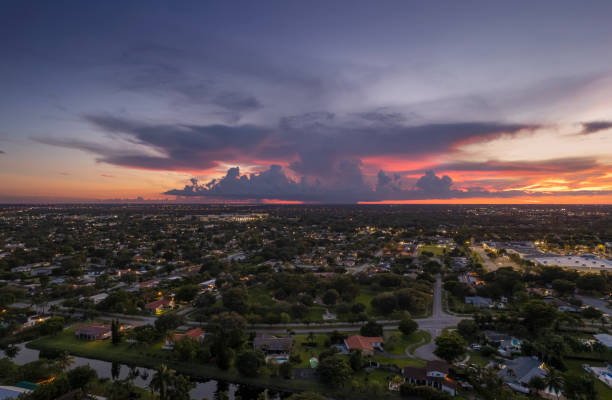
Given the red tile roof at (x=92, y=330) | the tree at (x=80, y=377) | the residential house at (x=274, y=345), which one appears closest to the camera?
the tree at (x=80, y=377)

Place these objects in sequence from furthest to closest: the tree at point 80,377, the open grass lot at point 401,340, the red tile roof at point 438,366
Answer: the open grass lot at point 401,340 < the red tile roof at point 438,366 < the tree at point 80,377

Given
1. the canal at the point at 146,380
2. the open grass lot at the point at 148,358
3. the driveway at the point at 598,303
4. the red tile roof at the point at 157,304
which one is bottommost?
the canal at the point at 146,380

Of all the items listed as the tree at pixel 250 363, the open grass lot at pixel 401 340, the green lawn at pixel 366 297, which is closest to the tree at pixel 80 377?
the tree at pixel 250 363

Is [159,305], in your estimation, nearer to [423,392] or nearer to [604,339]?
[423,392]

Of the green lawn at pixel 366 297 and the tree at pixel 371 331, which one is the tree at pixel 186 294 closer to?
the green lawn at pixel 366 297

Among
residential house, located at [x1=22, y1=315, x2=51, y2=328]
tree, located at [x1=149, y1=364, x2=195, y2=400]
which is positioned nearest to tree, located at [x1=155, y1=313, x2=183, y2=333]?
tree, located at [x1=149, y1=364, x2=195, y2=400]

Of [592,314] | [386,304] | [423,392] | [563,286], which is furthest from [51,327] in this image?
[563,286]

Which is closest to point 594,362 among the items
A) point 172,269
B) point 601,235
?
point 172,269

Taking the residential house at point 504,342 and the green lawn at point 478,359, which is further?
the residential house at point 504,342
